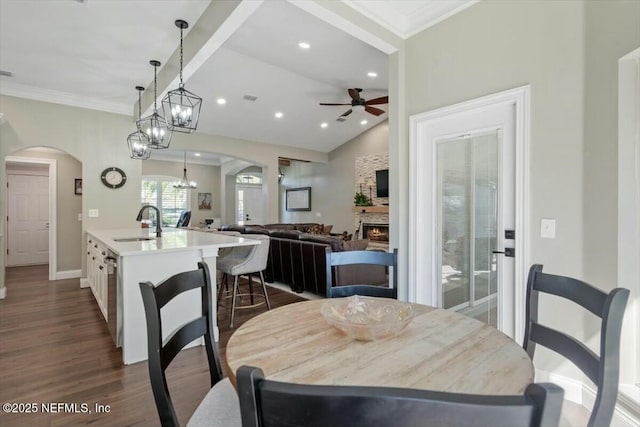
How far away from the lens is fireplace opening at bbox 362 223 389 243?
822 cm

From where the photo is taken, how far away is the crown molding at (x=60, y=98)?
14.5 ft

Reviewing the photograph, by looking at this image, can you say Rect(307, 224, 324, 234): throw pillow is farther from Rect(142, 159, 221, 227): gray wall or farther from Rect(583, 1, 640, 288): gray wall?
Rect(583, 1, 640, 288): gray wall

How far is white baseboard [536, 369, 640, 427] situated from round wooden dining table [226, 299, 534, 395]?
796 mm

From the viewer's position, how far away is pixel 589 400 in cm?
196

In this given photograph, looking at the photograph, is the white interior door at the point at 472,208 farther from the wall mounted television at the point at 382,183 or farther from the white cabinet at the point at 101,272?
the wall mounted television at the point at 382,183

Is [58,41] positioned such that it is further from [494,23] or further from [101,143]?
[494,23]

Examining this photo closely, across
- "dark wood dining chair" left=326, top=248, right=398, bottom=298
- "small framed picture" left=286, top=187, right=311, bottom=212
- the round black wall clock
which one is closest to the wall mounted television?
"small framed picture" left=286, top=187, right=311, bottom=212

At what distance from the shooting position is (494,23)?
7.84 ft

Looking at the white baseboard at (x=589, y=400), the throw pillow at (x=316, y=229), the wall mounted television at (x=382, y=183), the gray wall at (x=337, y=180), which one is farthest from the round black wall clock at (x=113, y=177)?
the white baseboard at (x=589, y=400)

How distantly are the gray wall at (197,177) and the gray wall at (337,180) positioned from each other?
2769mm

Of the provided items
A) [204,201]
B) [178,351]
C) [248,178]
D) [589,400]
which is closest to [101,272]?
[178,351]

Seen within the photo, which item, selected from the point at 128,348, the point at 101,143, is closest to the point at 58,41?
the point at 101,143

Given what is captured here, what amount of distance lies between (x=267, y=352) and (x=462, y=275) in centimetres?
214

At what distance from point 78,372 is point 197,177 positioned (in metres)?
8.68
